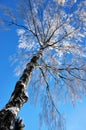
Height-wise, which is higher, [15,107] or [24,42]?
[24,42]

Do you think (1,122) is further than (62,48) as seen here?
No

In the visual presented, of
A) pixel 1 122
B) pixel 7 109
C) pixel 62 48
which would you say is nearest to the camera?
pixel 1 122

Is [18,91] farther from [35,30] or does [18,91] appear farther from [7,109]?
[35,30]

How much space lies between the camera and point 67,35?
367 inches

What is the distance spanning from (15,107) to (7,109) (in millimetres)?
284

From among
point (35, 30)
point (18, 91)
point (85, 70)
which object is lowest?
point (18, 91)

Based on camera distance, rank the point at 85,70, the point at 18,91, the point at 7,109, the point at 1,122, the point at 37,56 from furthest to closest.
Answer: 1. the point at 85,70
2. the point at 37,56
3. the point at 18,91
4. the point at 7,109
5. the point at 1,122

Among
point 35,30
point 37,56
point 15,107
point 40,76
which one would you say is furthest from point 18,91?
point 35,30

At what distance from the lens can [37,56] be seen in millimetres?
7539

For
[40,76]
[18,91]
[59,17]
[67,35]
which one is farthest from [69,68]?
[18,91]

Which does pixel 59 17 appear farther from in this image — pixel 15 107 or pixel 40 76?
pixel 15 107

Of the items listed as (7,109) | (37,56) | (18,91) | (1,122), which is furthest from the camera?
(37,56)

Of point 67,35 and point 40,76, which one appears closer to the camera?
point 40,76

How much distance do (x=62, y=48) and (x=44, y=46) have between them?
2.91ft
